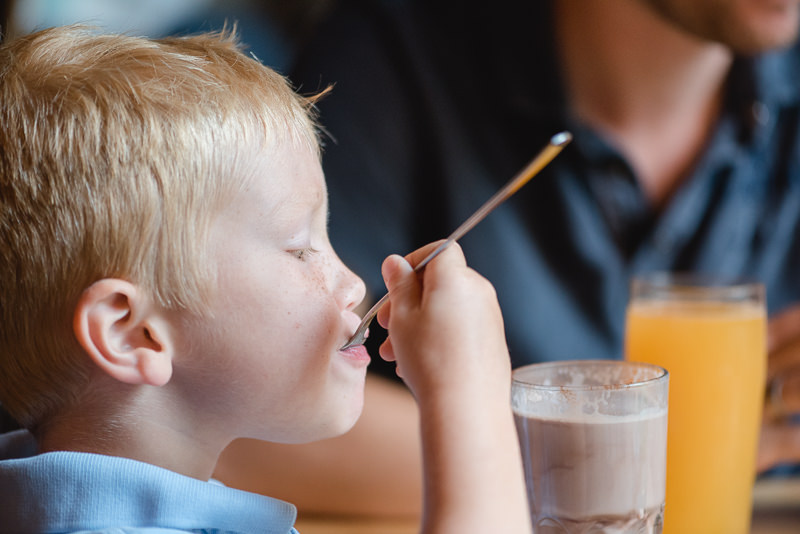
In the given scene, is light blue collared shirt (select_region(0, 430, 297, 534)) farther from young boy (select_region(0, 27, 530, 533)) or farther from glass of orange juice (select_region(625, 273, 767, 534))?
glass of orange juice (select_region(625, 273, 767, 534))

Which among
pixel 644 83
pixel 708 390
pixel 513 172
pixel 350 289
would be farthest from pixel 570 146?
pixel 350 289

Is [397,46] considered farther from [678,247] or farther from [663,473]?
[663,473]

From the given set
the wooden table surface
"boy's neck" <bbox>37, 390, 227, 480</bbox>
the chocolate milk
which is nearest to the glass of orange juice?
the wooden table surface

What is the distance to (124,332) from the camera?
0.56 meters

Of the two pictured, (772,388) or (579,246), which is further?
(579,246)

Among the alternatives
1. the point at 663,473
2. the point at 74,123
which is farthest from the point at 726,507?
the point at 74,123

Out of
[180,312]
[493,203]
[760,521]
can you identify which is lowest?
[760,521]

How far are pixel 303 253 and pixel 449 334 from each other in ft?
0.47

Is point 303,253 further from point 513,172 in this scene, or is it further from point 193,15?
point 193,15

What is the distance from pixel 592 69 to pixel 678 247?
35 centimetres

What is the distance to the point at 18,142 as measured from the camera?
560mm

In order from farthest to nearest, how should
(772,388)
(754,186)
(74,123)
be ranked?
(754,186)
(772,388)
(74,123)

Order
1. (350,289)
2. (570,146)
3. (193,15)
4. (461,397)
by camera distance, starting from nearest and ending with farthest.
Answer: (461,397), (350,289), (570,146), (193,15)

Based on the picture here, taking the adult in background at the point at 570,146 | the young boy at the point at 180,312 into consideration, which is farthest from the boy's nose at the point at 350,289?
the adult in background at the point at 570,146
